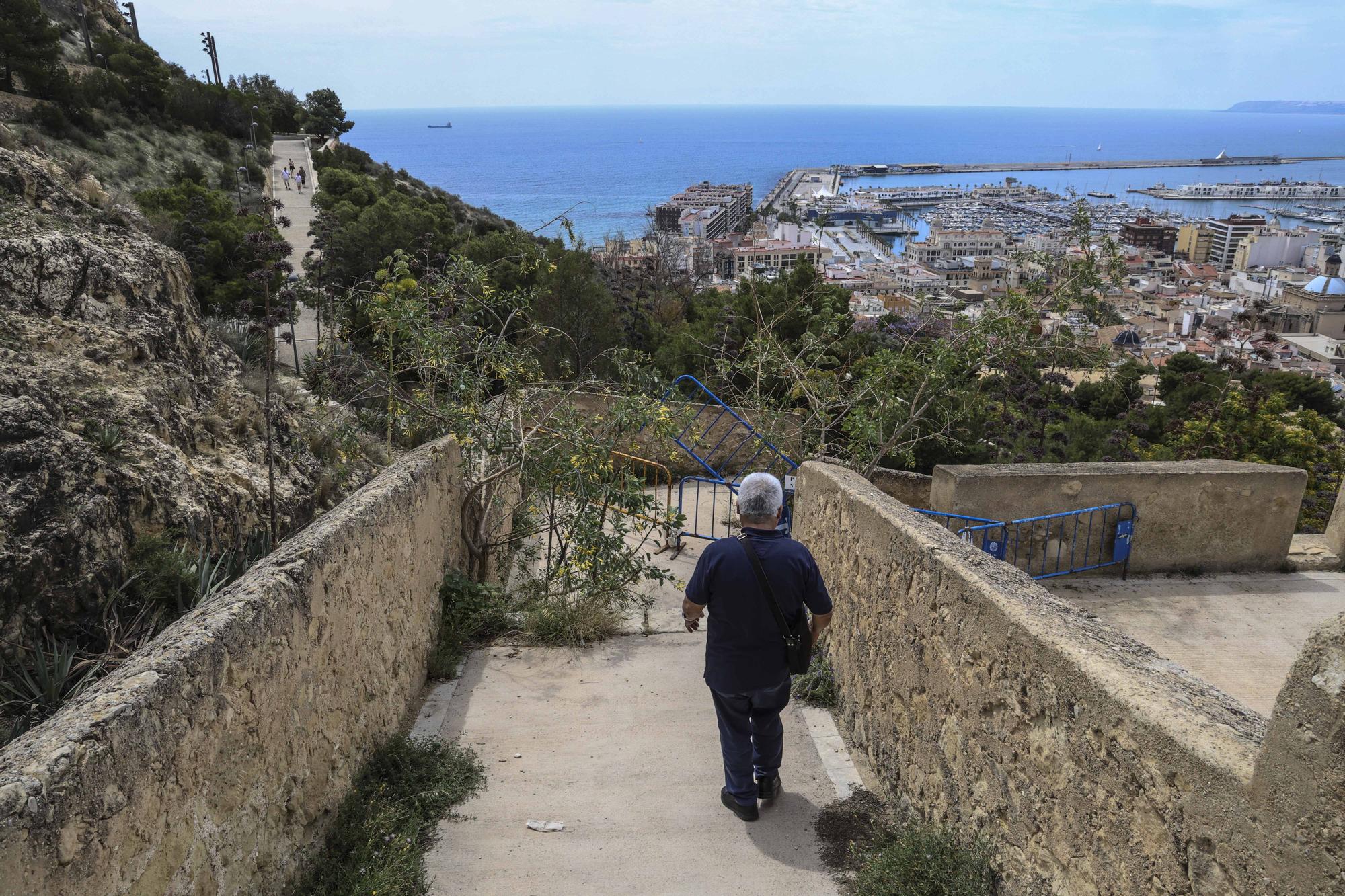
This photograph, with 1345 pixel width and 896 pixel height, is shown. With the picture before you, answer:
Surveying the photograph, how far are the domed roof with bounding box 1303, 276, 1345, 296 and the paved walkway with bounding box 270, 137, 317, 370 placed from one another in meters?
78.0

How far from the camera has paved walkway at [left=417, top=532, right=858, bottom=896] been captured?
340 cm

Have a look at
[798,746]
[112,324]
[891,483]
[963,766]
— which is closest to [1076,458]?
[891,483]

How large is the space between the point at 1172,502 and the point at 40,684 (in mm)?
7274

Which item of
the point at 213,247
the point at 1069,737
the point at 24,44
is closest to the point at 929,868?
the point at 1069,737

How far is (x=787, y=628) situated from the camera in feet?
11.9

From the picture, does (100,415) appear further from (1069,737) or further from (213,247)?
(213,247)

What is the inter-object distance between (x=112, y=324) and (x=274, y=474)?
1.56 m

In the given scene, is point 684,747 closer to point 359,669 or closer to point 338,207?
point 359,669

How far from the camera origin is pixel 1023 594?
314 centimetres

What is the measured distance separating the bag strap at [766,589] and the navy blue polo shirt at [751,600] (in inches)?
0.6

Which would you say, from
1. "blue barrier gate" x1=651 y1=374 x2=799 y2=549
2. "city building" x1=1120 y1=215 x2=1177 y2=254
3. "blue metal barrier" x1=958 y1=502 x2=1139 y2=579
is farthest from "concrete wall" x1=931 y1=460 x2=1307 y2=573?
"city building" x1=1120 y1=215 x2=1177 y2=254

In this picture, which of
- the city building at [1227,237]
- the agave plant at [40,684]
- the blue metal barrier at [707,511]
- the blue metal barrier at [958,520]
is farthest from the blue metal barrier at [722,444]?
the city building at [1227,237]

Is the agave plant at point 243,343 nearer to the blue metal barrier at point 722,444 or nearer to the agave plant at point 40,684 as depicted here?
the blue metal barrier at point 722,444

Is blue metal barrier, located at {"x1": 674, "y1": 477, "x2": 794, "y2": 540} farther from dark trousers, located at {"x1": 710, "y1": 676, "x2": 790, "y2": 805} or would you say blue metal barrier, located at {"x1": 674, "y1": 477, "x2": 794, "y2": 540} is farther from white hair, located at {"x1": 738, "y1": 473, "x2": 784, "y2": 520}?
white hair, located at {"x1": 738, "y1": 473, "x2": 784, "y2": 520}
